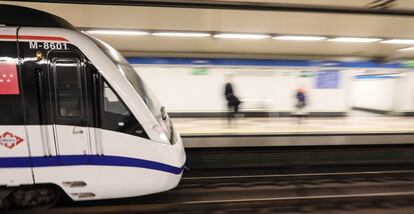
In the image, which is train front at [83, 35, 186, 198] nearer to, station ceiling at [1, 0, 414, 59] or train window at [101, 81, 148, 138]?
train window at [101, 81, 148, 138]

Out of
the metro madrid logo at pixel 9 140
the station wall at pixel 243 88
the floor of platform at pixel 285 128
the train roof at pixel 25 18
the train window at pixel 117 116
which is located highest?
the train roof at pixel 25 18

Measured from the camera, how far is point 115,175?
3516mm

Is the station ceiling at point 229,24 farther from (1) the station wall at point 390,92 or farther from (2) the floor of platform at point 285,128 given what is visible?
(1) the station wall at point 390,92

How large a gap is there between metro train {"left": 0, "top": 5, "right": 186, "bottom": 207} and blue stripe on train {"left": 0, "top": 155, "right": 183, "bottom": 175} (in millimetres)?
11

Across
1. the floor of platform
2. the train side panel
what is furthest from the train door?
the floor of platform

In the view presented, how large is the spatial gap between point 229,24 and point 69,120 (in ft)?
19.3

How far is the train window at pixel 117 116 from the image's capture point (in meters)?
3.46

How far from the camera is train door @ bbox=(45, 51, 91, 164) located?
336 centimetres

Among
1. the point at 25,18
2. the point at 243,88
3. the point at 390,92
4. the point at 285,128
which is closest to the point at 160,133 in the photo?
the point at 25,18

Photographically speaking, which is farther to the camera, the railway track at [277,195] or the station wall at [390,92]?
the station wall at [390,92]

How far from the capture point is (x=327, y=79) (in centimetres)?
1272

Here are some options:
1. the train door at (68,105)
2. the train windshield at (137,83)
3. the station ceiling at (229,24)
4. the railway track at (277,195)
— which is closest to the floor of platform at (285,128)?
the railway track at (277,195)

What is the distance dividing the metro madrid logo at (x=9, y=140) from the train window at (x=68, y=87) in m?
0.57

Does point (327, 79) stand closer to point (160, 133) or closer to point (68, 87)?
point (160, 133)
